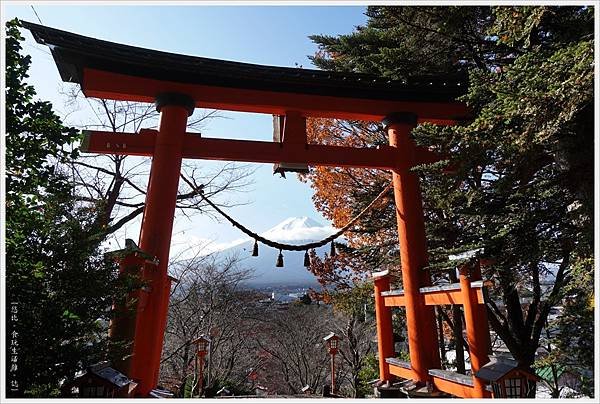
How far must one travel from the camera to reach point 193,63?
5.01 metres

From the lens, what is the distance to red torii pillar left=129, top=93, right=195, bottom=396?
4.12m

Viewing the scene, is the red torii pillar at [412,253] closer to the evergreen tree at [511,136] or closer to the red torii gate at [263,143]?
the red torii gate at [263,143]

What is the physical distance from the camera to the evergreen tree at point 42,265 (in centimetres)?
247

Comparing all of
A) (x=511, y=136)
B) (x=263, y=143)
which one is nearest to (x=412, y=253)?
(x=511, y=136)

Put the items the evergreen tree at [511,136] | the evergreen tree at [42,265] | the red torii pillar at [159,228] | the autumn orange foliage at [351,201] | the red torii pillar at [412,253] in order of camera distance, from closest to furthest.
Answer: the evergreen tree at [42,265] < the evergreen tree at [511,136] < the red torii pillar at [159,228] < the red torii pillar at [412,253] < the autumn orange foliage at [351,201]

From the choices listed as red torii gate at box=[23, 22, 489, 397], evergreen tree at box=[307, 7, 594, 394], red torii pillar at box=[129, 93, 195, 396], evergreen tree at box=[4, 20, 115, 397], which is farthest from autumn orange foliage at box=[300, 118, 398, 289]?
evergreen tree at box=[4, 20, 115, 397]

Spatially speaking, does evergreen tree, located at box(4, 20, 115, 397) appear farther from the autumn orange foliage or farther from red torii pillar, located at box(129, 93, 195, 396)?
the autumn orange foliage

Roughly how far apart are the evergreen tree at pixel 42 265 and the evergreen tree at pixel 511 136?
338 cm

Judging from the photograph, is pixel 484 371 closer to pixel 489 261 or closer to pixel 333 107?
pixel 489 261

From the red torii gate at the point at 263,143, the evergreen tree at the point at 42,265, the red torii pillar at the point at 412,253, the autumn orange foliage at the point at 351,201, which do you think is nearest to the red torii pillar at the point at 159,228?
the red torii gate at the point at 263,143

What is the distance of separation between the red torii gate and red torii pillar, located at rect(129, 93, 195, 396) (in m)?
0.01

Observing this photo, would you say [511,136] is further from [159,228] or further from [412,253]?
[159,228]

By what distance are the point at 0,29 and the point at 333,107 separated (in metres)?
3.87

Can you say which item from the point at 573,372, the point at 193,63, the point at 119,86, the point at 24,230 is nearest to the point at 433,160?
the point at 573,372
